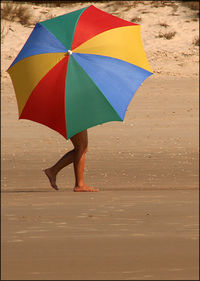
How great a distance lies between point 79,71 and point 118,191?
1695mm

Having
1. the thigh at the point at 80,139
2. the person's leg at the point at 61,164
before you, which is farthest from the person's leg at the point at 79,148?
the person's leg at the point at 61,164

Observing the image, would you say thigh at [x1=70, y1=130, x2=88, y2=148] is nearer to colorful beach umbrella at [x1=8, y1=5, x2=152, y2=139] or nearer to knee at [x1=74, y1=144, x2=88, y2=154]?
knee at [x1=74, y1=144, x2=88, y2=154]

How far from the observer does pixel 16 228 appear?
8.61 metres

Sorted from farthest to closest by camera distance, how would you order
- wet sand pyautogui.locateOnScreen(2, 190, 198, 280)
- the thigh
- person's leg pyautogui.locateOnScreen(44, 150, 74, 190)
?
1. person's leg pyautogui.locateOnScreen(44, 150, 74, 190)
2. the thigh
3. wet sand pyautogui.locateOnScreen(2, 190, 198, 280)

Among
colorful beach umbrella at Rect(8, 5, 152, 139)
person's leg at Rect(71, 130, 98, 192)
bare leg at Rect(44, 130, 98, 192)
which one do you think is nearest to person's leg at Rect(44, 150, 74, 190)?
bare leg at Rect(44, 130, 98, 192)

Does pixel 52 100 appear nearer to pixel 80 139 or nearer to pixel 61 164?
pixel 80 139

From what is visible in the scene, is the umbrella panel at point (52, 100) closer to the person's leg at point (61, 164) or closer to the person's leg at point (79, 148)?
the person's leg at point (79, 148)

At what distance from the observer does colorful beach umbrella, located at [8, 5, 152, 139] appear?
940 centimetres

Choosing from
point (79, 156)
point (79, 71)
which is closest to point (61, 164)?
point (79, 156)

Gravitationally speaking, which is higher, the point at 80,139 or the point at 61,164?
the point at 80,139

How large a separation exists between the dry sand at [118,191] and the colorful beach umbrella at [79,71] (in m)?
0.77

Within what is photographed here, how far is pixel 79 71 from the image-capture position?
944 cm

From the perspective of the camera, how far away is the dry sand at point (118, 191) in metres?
7.52

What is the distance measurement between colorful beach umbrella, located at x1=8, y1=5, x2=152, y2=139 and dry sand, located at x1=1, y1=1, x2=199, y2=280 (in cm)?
77
